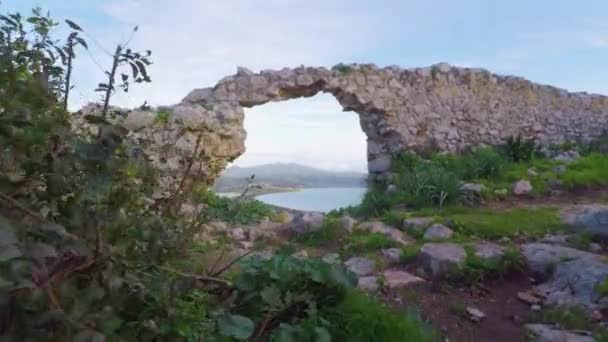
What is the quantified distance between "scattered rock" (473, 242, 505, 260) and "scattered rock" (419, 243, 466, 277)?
12 centimetres

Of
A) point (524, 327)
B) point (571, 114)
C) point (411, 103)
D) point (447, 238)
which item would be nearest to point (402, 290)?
point (524, 327)

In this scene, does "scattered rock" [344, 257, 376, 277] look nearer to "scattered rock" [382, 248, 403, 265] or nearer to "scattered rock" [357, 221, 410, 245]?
"scattered rock" [382, 248, 403, 265]

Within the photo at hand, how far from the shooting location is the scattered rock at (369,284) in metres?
3.57

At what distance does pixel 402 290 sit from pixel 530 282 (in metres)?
0.88

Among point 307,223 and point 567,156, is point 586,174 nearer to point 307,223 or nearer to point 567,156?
point 567,156

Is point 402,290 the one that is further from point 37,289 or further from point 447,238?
point 37,289

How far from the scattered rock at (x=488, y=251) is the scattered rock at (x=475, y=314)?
72 centimetres

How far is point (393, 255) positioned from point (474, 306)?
41.9 inches

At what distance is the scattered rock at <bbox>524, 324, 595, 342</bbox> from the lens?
281 centimetres

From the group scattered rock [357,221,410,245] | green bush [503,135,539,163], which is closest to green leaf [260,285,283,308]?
scattered rock [357,221,410,245]

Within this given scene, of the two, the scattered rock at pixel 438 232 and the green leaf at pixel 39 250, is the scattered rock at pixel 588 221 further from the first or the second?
the green leaf at pixel 39 250

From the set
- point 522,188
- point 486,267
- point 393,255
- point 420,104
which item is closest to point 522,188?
point 522,188

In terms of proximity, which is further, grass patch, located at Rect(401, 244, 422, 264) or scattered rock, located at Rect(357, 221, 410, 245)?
scattered rock, located at Rect(357, 221, 410, 245)

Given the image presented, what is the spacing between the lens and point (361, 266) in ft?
13.8
